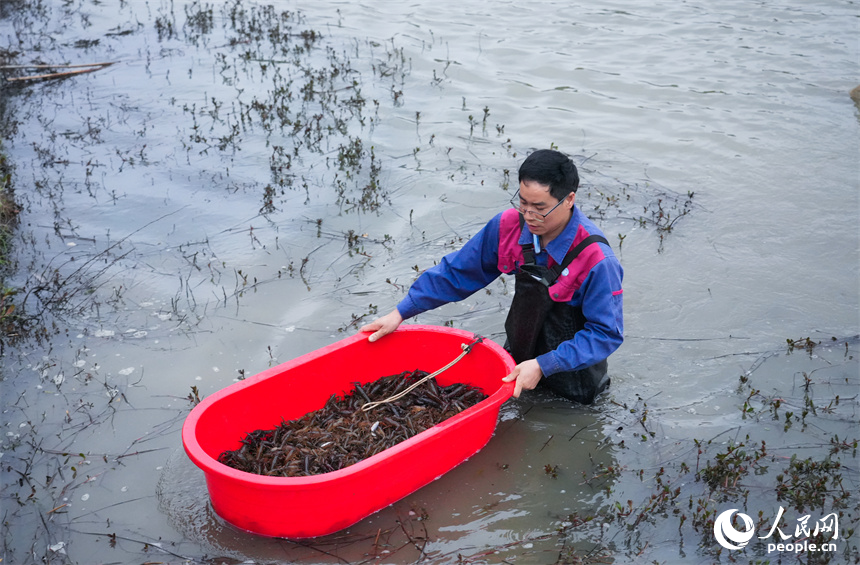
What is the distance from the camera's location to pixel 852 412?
4.43 m

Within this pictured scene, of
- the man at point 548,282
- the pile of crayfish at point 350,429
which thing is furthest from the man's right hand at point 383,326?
the pile of crayfish at point 350,429

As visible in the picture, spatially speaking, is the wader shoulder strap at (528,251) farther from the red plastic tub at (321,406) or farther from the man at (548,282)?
the red plastic tub at (321,406)

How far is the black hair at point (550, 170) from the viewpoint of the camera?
3732 mm

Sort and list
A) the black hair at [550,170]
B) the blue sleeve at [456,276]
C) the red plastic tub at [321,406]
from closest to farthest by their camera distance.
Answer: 1. the red plastic tub at [321,406]
2. the black hair at [550,170]
3. the blue sleeve at [456,276]

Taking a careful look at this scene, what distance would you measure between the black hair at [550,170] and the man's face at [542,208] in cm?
3

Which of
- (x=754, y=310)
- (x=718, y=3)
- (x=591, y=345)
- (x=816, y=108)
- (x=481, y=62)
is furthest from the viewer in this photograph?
(x=718, y=3)

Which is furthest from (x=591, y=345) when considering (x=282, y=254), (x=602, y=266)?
(x=282, y=254)

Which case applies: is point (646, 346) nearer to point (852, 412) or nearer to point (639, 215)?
point (852, 412)

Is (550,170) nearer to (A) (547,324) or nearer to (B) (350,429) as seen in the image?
(A) (547,324)

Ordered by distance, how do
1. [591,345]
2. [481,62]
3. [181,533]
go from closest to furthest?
[181,533] → [591,345] → [481,62]

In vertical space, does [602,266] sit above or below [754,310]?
above

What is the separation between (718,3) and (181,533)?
11422 millimetres

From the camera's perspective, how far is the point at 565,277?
4.04 metres

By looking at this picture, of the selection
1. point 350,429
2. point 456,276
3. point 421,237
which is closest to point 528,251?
point 456,276
